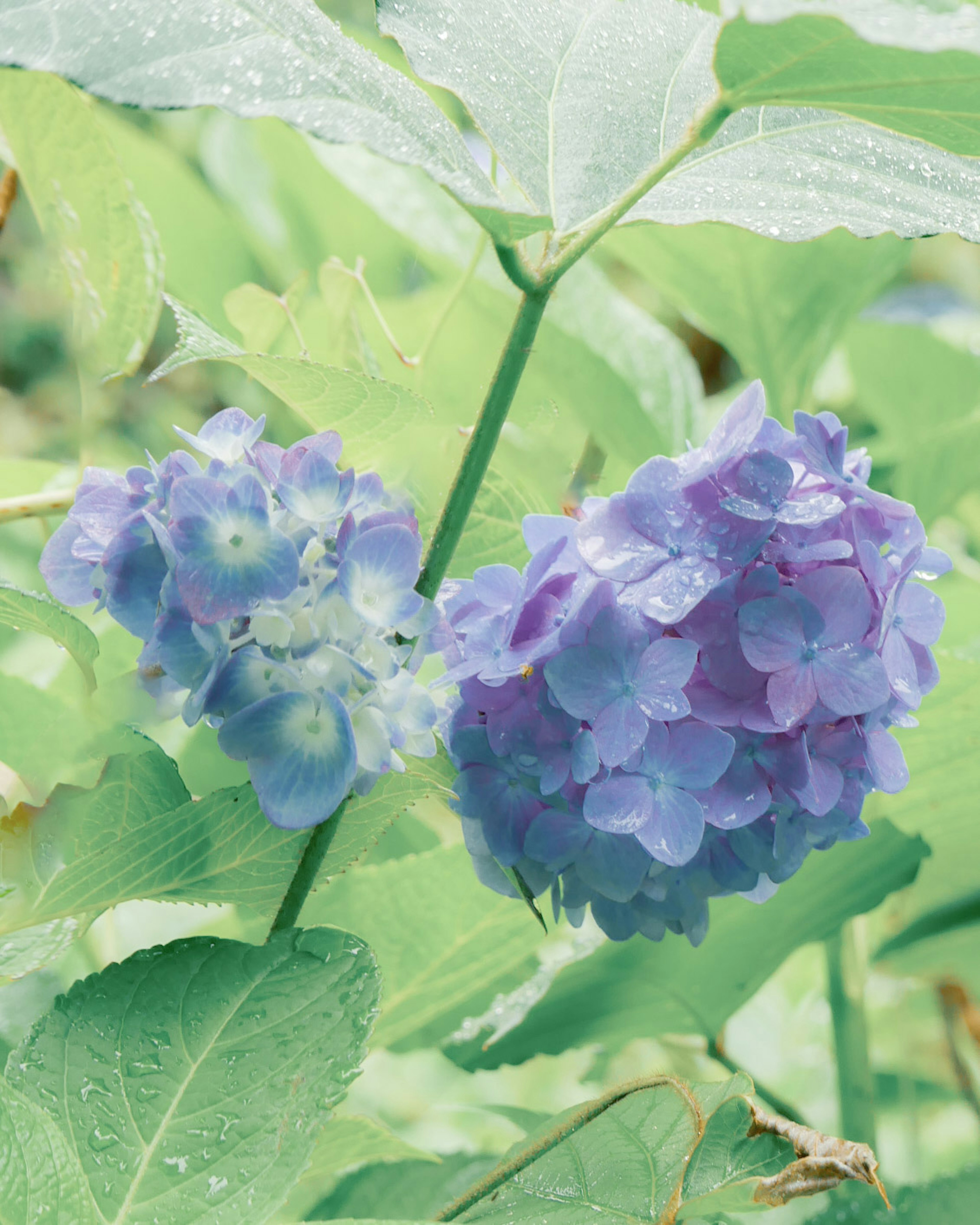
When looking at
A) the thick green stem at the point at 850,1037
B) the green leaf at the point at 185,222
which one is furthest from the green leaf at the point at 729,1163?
the green leaf at the point at 185,222

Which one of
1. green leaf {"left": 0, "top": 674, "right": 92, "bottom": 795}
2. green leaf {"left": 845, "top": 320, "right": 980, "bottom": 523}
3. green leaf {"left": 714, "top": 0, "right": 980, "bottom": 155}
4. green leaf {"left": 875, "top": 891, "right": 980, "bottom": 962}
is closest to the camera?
green leaf {"left": 714, "top": 0, "right": 980, "bottom": 155}

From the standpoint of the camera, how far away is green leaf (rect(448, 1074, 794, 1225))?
27 cm

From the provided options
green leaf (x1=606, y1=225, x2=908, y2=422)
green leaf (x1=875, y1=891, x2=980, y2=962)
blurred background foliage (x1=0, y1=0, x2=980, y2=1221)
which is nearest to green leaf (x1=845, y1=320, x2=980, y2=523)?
blurred background foliage (x1=0, y1=0, x2=980, y2=1221)

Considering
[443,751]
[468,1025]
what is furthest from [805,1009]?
[443,751]

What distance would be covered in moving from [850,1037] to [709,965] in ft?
0.30

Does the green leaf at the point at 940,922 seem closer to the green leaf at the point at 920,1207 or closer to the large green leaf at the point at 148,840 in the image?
the green leaf at the point at 920,1207

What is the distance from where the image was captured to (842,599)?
255 millimetres

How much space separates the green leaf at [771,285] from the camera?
0.54 m

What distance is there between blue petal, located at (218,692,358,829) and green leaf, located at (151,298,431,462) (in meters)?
0.09

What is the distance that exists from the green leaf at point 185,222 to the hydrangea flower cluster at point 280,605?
47cm

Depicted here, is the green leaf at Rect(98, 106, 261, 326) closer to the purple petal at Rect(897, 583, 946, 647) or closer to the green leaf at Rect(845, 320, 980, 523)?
the green leaf at Rect(845, 320, 980, 523)

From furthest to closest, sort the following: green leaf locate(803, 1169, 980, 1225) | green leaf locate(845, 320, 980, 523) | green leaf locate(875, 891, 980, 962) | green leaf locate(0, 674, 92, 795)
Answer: green leaf locate(845, 320, 980, 523)
green leaf locate(875, 891, 980, 962)
green leaf locate(803, 1169, 980, 1225)
green leaf locate(0, 674, 92, 795)

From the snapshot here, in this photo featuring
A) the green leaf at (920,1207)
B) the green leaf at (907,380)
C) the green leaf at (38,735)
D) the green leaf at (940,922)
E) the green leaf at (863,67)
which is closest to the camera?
the green leaf at (863,67)

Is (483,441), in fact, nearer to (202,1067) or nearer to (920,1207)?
(202,1067)
